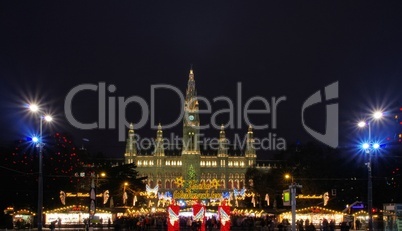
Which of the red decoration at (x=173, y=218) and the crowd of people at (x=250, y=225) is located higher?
the red decoration at (x=173, y=218)

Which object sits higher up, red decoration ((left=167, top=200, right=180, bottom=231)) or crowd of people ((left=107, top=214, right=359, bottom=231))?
red decoration ((left=167, top=200, right=180, bottom=231))

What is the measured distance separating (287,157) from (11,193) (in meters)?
44.6

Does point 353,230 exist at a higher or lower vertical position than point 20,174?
lower

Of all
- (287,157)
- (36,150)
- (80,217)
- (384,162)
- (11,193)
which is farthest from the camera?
(287,157)

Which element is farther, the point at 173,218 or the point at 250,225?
the point at 250,225

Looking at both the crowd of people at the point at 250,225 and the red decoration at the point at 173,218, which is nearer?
the red decoration at the point at 173,218

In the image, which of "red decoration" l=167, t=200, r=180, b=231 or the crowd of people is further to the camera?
the crowd of people

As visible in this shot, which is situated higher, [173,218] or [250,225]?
[173,218]

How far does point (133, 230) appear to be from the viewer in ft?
170

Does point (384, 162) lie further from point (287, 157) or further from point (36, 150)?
point (36, 150)

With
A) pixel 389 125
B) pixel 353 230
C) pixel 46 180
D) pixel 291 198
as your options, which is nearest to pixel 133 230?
pixel 46 180

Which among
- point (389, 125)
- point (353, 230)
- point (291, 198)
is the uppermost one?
point (389, 125)

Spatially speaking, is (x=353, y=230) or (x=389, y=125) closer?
(x=353, y=230)

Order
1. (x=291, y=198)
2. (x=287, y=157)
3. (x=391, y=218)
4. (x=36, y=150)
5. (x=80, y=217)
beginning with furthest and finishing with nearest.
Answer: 1. (x=287, y=157)
2. (x=80, y=217)
3. (x=36, y=150)
4. (x=391, y=218)
5. (x=291, y=198)
